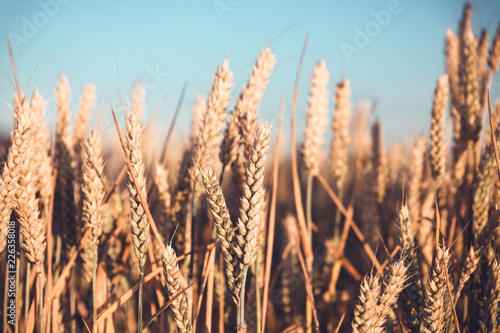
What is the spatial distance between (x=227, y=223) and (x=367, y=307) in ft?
1.60

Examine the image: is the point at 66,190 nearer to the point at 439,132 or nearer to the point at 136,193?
the point at 136,193

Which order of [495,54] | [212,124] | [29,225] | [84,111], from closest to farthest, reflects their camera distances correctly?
[29,225], [212,124], [84,111], [495,54]

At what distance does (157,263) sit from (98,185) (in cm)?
45

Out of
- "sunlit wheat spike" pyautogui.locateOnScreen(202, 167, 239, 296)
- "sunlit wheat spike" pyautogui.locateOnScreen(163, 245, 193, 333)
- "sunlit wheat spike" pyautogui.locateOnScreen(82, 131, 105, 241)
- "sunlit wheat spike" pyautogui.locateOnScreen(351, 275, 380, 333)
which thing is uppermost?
"sunlit wheat spike" pyautogui.locateOnScreen(82, 131, 105, 241)

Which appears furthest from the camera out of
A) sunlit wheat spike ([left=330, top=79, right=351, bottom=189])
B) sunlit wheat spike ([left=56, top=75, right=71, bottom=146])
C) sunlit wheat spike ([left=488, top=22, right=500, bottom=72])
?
sunlit wheat spike ([left=330, top=79, right=351, bottom=189])

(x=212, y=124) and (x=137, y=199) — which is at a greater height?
(x=212, y=124)

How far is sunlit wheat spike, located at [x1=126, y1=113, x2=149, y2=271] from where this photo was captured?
3.35ft

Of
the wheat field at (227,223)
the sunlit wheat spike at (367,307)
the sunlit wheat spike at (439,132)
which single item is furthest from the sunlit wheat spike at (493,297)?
the sunlit wheat spike at (439,132)

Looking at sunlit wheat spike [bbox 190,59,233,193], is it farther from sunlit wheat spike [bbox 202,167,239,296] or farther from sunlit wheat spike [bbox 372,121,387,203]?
sunlit wheat spike [bbox 372,121,387,203]

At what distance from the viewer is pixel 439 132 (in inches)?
69.3

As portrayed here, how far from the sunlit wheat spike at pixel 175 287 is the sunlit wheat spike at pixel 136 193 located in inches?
3.9

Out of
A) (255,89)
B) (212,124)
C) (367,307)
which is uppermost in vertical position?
(255,89)

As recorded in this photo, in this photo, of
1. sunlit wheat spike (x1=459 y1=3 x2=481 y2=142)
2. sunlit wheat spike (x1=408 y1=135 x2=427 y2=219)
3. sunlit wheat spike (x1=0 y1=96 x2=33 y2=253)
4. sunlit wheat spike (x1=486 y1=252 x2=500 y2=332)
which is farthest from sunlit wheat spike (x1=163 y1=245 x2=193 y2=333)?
sunlit wheat spike (x1=459 y1=3 x2=481 y2=142)

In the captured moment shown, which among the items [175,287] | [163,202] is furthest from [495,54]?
[175,287]
